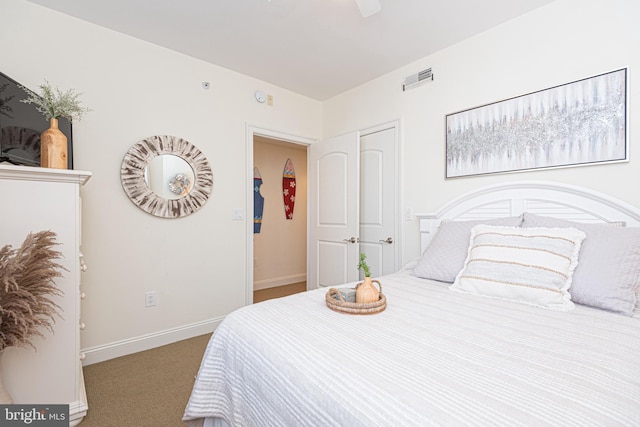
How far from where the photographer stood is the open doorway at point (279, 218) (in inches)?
182

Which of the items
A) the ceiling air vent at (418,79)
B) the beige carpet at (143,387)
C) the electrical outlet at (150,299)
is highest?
the ceiling air vent at (418,79)

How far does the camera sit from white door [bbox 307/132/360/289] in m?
3.15

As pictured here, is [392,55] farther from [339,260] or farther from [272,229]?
[272,229]

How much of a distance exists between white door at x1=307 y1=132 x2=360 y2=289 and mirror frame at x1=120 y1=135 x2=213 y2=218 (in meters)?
1.27

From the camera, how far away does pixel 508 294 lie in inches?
57.3

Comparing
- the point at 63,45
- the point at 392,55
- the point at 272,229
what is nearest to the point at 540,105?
the point at 392,55

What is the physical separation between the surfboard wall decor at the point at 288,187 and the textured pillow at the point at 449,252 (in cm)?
314

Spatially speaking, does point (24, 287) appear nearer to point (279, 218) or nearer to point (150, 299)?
point (150, 299)

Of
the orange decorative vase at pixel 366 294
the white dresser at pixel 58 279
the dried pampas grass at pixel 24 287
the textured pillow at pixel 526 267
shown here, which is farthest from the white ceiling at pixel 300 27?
the orange decorative vase at pixel 366 294

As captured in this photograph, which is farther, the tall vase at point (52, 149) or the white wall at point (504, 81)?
the white wall at point (504, 81)

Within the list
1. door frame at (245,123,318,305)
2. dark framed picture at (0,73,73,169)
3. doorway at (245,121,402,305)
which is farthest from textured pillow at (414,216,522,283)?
dark framed picture at (0,73,73,169)

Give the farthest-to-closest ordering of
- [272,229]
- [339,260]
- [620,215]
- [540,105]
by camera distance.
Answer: [272,229], [339,260], [540,105], [620,215]

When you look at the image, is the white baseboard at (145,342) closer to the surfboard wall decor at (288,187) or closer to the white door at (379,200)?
the white door at (379,200)

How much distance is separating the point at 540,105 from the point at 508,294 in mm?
1409
